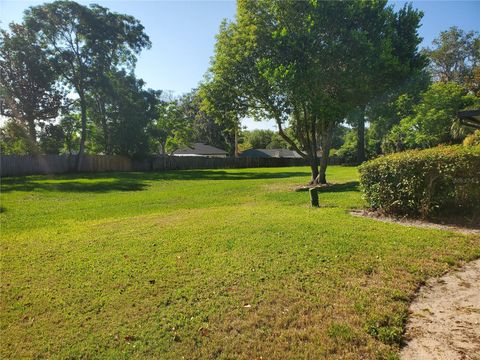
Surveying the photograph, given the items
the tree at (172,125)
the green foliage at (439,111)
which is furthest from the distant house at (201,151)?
the green foliage at (439,111)

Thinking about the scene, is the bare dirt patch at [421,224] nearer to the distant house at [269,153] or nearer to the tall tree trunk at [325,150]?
the tall tree trunk at [325,150]

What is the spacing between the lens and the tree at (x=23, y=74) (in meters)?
26.7

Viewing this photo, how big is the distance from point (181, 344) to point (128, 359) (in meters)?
0.46

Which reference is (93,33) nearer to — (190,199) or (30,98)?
(30,98)

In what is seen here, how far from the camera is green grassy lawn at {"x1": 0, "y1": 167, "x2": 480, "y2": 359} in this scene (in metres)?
2.96

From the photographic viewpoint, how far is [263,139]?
7856 centimetres

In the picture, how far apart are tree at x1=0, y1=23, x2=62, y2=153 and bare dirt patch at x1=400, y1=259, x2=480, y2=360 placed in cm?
3202

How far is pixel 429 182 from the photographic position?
6.95 metres

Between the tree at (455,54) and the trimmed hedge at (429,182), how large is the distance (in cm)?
4028

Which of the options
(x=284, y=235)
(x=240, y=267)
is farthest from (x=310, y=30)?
(x=240, y=267)

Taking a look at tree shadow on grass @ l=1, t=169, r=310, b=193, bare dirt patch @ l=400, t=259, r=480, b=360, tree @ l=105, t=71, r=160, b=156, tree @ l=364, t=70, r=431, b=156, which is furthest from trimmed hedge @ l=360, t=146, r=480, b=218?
tree @ l=105, t=71, r=160, b=156

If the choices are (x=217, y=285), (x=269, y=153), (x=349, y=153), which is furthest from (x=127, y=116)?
(x=269, y=153)

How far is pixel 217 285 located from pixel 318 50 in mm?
12268

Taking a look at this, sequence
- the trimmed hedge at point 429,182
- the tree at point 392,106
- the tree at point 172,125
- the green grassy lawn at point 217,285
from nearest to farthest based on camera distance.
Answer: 1. the green grassy lawn at point 217,285
2. the trimmed hedge at point 429,182
3. the tree at point 392,106
4. the tree at point 172,125
